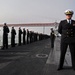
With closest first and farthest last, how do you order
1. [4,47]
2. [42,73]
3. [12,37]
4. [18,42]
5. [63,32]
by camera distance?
[42,73] → [63,32] → [4,47] → [12,37] → [18,42]

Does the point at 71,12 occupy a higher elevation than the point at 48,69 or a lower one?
higher

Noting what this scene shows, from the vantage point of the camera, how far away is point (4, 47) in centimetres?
2155

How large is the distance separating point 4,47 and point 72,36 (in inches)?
494

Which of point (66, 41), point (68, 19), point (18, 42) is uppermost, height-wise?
point (68, 19)

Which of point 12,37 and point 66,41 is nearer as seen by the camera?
point 66,41

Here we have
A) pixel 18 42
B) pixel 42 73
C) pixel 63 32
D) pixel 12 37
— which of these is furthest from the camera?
pixel 18 42

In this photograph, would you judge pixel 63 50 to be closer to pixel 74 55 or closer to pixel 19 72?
pixel 74 55

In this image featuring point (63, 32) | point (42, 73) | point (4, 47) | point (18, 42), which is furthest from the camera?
point (18, 42)

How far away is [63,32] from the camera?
31.5 feet

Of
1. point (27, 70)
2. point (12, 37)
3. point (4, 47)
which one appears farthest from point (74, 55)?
point (12, 37)

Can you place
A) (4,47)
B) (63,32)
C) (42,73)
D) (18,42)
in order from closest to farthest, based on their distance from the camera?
(42,73), (63,32), (4,47), (18,42)

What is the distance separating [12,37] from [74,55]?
50.0 feet

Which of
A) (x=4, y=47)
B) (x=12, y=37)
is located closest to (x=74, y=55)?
(x=4, y=47)

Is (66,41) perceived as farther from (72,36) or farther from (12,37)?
(12,37)
